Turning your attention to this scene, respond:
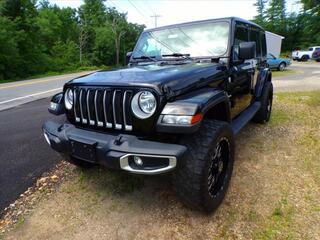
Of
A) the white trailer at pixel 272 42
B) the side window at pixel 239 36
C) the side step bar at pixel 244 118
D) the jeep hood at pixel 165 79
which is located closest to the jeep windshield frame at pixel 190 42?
the side window at pixel 239 36

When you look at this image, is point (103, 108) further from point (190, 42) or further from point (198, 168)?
point (190, 42)

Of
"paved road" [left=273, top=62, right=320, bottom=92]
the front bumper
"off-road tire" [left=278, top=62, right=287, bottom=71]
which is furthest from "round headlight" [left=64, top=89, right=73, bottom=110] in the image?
"off-road tire" [left=278, top=62, right=287, bottom=71]

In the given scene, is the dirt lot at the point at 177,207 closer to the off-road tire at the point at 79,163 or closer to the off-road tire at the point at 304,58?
the off-road tire at the point at 79,163

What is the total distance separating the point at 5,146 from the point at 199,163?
12.8 feet

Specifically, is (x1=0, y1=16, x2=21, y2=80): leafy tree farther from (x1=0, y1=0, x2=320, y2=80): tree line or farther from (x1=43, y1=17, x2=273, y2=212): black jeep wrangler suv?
(x1=43, y1=17, x2=273, y2=212): black jeep wrangler suv

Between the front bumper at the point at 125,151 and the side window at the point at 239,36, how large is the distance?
1.95m

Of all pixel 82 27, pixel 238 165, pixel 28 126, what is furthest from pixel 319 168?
pixel 82 27

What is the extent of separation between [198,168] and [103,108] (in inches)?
38.7

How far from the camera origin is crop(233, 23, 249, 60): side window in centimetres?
363

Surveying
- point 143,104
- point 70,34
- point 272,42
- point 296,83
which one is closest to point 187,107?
point 143,104

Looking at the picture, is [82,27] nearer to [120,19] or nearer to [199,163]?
[120,19]

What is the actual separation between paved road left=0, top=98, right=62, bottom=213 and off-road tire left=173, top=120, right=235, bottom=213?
154 centimetres

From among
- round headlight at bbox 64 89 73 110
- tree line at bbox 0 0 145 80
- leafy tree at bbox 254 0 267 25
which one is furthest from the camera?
leafy tree at bbox 254 0 267 25

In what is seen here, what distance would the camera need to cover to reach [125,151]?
7.31 ft
